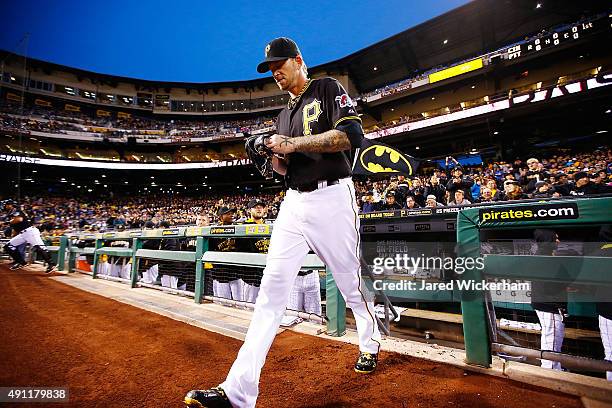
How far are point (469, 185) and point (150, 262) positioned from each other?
23.9ft

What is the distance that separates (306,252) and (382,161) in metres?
5.90

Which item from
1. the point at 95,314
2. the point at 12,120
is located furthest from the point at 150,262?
the point at 12,120

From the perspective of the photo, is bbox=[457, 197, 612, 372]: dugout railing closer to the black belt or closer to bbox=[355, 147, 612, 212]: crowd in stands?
the black belt

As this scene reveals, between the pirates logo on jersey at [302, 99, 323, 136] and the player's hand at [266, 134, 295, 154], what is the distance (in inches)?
9.1

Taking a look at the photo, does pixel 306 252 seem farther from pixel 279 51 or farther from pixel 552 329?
pixel 552 329

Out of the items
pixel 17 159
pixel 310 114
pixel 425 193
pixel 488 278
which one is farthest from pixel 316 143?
pixel 17 159

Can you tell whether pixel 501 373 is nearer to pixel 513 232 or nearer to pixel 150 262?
pixel 513 232

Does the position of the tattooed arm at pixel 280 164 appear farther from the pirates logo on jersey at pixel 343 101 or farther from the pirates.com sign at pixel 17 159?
the pirates.com sign at pixel 17 159

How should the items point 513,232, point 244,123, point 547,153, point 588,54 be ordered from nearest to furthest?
1. point 513,232
2. point 547,153
3. point 588,54
4. point 244,123

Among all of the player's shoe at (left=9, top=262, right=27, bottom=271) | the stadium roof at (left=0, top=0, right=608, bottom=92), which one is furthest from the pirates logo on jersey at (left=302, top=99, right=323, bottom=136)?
the stadium roof at (left=0, top=0, right=608, bottom=92)

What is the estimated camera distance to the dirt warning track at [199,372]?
5.02 feet

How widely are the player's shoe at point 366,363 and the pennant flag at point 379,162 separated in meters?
4.88

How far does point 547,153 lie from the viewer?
15.0 metres

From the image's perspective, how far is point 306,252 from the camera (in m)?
1.76
